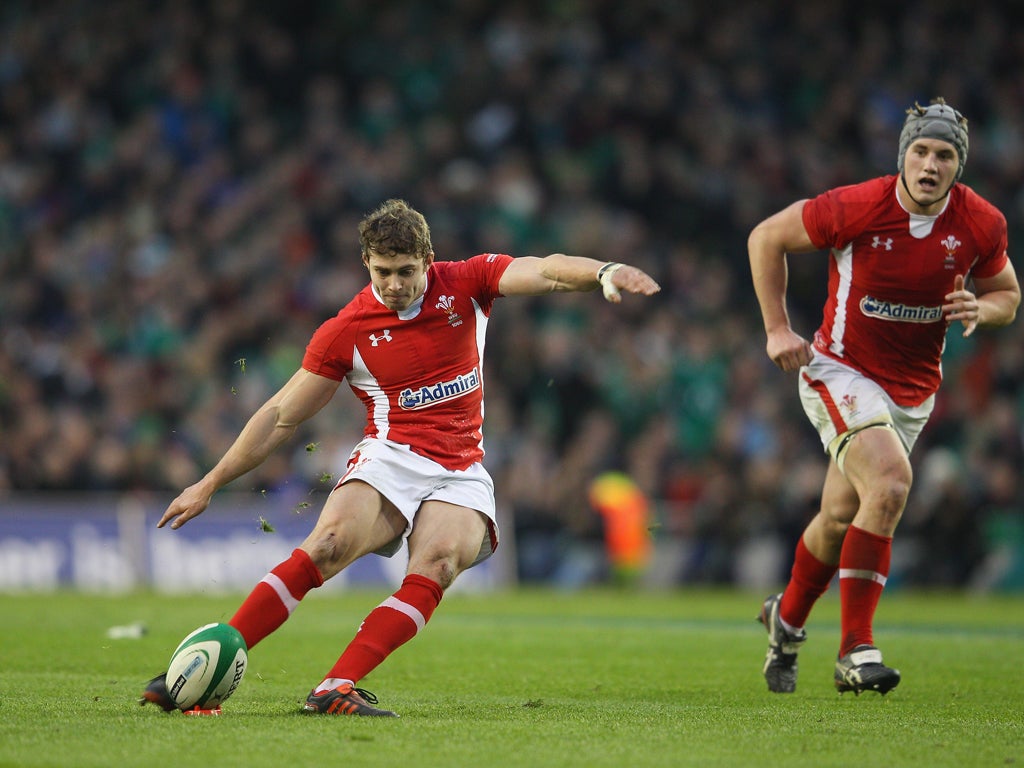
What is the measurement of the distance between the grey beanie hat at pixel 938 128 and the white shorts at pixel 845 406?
103 cm

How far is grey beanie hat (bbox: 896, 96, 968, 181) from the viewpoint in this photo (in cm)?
704

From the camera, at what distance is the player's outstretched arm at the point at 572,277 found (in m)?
5.69

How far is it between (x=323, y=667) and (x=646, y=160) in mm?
13217

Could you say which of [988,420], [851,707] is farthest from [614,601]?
[851,707]

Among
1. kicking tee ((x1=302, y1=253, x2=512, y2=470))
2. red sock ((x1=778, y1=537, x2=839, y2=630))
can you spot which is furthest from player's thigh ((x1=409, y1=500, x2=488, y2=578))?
red sock ((x1=778, y1=537, x2=839, y2=630))

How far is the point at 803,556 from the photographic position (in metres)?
7.61

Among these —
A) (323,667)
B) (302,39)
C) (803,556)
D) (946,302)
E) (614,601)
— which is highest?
(302,39)

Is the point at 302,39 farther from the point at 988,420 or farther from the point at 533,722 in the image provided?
the point at 533,722

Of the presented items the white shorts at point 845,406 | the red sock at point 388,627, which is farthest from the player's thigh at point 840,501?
the red sock at point 388,627

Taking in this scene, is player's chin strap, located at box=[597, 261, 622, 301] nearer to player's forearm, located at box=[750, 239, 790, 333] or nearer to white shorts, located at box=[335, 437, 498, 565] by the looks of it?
white shorts, located at box=[335, 437, 498, 565]

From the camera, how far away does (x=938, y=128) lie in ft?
23.1

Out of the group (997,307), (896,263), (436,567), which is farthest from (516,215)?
(436,567)

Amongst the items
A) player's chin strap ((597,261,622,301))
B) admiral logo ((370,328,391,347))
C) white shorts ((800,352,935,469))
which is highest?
player's chin strap ((597,261,622,301))

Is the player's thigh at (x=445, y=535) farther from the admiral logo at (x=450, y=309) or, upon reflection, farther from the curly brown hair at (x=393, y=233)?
the curly brown hair at (x=393, y=233)
